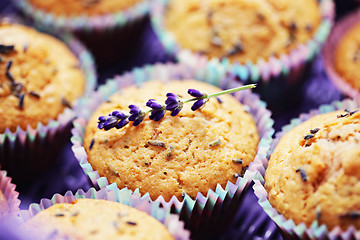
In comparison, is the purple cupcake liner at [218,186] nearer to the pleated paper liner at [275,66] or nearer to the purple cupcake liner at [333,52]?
the pleated paper liner at [275,66]

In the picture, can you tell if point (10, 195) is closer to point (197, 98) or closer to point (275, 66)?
point (197, 98)

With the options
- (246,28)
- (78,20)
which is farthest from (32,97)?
(246,28)

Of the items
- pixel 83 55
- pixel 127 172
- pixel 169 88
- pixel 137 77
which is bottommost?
pixel 127 172

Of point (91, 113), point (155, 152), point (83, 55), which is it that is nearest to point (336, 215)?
point (155, 152)

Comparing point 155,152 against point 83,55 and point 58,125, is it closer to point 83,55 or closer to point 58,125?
point 58,125

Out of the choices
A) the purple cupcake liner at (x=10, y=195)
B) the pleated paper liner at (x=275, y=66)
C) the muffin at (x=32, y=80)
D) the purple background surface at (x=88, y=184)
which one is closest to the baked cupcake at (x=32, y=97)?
the muffin at (x=32, y=80)

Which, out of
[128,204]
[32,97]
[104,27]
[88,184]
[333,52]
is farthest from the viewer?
[104,27]

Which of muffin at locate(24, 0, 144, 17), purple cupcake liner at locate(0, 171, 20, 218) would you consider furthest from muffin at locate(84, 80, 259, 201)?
muffin at locate(24, 0, 144, 17)
